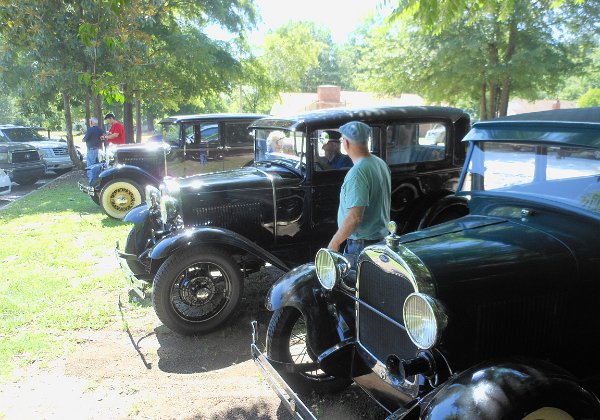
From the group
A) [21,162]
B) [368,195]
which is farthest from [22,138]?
[368,195]

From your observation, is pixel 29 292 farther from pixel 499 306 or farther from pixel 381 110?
pixel 499 306

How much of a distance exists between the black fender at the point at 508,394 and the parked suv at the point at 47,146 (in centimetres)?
1605

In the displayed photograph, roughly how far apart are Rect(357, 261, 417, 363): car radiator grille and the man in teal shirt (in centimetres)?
71

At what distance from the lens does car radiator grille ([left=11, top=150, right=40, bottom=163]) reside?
13167 millimetres

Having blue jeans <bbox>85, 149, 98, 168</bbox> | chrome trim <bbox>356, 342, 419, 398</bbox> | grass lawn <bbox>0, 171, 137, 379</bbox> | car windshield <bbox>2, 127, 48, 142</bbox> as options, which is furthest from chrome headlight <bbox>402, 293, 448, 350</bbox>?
car windshield <bbox>2, 127, 48, 142</bbox>

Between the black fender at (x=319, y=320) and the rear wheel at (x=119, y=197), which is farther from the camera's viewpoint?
the rear wheel at (x=119, y=197)

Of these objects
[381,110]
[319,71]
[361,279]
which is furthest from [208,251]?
[319,71]

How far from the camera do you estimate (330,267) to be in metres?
2.90

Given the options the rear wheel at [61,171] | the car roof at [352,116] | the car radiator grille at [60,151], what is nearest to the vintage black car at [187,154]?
the car roof at [352,116]

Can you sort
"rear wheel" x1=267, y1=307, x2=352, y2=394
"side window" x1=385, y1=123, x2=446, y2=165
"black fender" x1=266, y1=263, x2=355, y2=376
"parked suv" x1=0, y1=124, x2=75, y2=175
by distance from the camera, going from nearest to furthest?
"black fender" x1=266, y1=263, x2=355, y2=376 < "rear wheel" x1=267, y1=307, x2=352, y2=394 < "side window" x1=385, y1=123, x2=446, y2=165 < "parked suv" x1=0, y1=124, x2=75, y2=175

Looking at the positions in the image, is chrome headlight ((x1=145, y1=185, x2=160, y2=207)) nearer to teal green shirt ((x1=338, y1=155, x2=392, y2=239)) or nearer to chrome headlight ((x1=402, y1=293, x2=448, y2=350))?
teal green shirt ((x1=338, y1=155, x2=392, y2=239))

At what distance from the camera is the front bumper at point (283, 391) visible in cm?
239

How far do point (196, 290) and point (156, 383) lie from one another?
0.93m

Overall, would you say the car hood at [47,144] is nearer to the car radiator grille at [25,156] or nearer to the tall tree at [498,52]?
the car radiator grille at [25,156]
